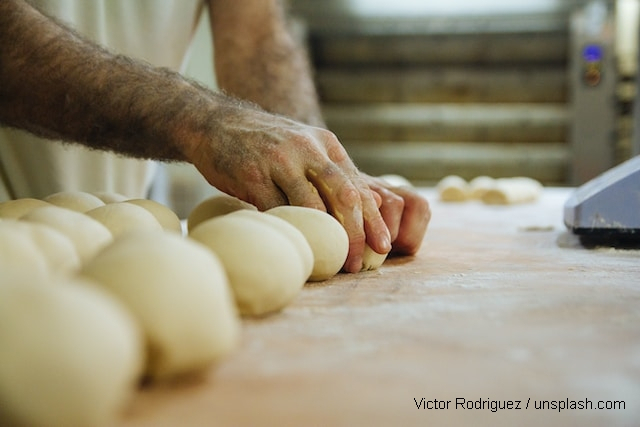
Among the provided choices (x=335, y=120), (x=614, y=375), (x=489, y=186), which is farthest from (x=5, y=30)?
(x=335, y=120)

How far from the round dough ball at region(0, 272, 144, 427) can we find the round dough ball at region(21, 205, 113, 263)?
326 mm

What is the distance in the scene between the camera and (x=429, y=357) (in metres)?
0.66

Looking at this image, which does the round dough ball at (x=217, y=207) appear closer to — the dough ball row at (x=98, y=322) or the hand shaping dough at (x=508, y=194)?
the dough ball row at (x=98, y=322)

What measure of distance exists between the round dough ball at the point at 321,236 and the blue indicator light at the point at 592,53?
379cm

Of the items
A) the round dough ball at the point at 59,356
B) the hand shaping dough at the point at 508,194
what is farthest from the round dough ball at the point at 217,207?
the hand shaping dough at the point at 508,194

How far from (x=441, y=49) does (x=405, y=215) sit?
3612 millimetres

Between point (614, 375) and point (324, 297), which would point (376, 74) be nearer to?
point (324, 297)

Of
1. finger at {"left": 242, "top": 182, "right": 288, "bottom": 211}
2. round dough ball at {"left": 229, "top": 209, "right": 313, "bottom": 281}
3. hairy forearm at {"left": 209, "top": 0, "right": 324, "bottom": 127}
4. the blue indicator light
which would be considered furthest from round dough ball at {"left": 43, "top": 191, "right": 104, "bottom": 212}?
the blue indicator light

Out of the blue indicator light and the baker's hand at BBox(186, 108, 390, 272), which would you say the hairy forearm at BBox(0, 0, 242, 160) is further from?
the blue indicator light

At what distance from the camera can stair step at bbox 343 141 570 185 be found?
453 cm

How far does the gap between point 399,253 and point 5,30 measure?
92cm

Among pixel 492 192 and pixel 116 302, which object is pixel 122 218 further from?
pixel 492 192

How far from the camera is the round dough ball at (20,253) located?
→ 68cm

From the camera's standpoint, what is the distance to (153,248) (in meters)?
0.63
